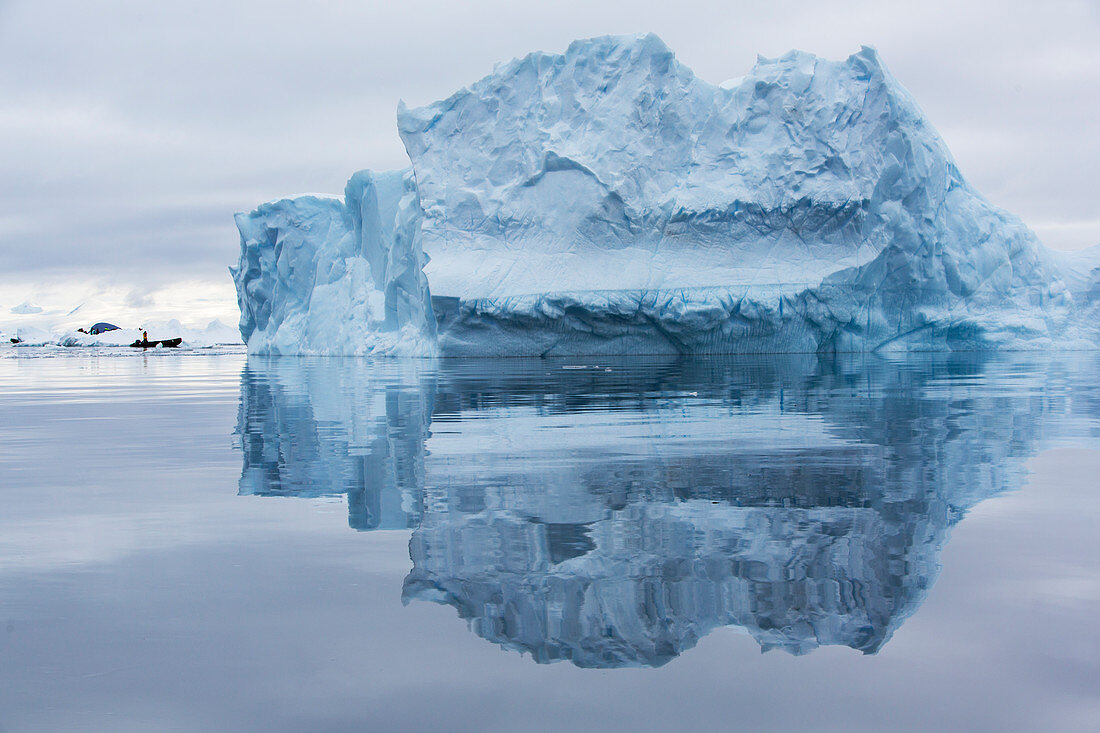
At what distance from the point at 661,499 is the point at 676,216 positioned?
19.2 metres

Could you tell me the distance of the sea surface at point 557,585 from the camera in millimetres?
1746

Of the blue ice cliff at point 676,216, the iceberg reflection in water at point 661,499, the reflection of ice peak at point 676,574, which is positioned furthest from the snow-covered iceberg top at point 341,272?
the reflection of ice peak at point 676,574

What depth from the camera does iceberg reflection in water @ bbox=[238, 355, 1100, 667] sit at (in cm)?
221

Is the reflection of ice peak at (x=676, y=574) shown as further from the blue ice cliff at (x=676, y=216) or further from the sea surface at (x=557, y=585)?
the blue ice cliff at (x=676, y=216)

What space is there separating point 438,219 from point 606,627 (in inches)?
847

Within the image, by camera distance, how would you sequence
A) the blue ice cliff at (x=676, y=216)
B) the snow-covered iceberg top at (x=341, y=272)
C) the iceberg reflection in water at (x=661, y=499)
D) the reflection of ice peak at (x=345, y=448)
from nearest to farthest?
the iceberg reflection in water at (x=661, y=499), the reflection of ice peak at (x=345, y=448), the blue ice cliff at (x=676, y=216), the snow-covered iceberg top at (x=341, y=272)

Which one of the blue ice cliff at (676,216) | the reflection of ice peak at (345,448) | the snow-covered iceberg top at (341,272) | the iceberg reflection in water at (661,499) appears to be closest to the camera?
the iceberg reflection in water at (661,499)

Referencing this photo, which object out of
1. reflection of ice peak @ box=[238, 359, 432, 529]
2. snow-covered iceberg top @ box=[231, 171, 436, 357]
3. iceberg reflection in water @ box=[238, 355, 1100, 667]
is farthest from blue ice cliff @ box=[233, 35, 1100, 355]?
iceberg reflection in water @ box=[238, 355, 1100, 667]

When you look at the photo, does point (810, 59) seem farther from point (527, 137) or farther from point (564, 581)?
point (564, 581)

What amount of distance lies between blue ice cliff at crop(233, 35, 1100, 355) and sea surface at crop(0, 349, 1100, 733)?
1680 cm

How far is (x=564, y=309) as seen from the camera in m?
21.6

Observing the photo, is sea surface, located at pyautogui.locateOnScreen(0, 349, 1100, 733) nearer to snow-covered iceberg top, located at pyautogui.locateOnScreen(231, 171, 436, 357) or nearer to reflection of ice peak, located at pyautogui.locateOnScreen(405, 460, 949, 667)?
reflection of ice peak, located at pyautogui.locateOnScreen(405, 460, 949, 667)

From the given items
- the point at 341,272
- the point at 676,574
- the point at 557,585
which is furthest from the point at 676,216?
the point at 557,585

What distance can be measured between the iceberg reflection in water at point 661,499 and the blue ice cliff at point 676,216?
13.9 m
